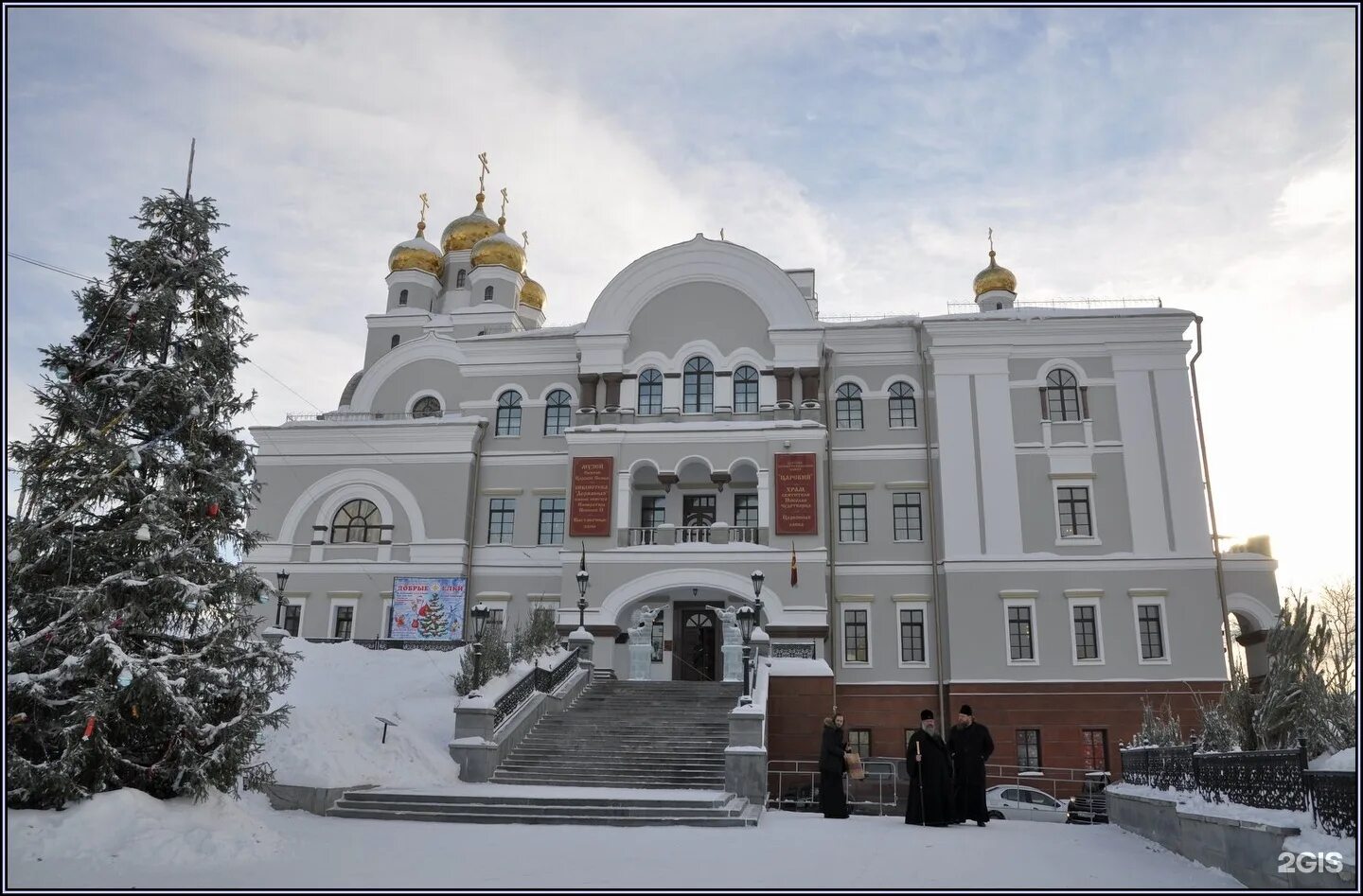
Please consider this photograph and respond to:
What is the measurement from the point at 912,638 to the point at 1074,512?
5016mm

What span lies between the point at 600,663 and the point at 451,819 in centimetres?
1188

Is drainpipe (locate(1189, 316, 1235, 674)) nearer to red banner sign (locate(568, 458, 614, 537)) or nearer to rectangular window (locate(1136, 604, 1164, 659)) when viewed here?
rectangular window (locate(1136, 604, 1164, 659))

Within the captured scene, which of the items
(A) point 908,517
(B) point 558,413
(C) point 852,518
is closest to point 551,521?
(B) point 558,413

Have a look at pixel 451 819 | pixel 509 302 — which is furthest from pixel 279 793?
pixel 509 302

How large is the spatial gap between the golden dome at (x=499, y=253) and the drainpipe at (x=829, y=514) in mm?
12311

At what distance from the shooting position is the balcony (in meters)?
24.7

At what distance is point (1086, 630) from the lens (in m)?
24.1

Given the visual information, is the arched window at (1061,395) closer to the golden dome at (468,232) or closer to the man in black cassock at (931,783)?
the man in black cassock at (931,783)

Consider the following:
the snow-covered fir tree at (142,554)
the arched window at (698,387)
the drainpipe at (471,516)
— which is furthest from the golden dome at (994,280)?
the snow-covered fir tree at (142,554)

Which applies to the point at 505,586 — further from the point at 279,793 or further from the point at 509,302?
the point at 279,793

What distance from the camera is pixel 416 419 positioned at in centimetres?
2848

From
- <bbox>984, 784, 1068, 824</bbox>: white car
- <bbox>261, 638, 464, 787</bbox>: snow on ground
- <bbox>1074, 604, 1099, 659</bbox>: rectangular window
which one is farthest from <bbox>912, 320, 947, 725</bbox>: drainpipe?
<bbox>261, 638, 464, 787</bbox>: snow on ground

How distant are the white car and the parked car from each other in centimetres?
22

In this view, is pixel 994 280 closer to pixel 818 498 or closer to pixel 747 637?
pixel 818 498
